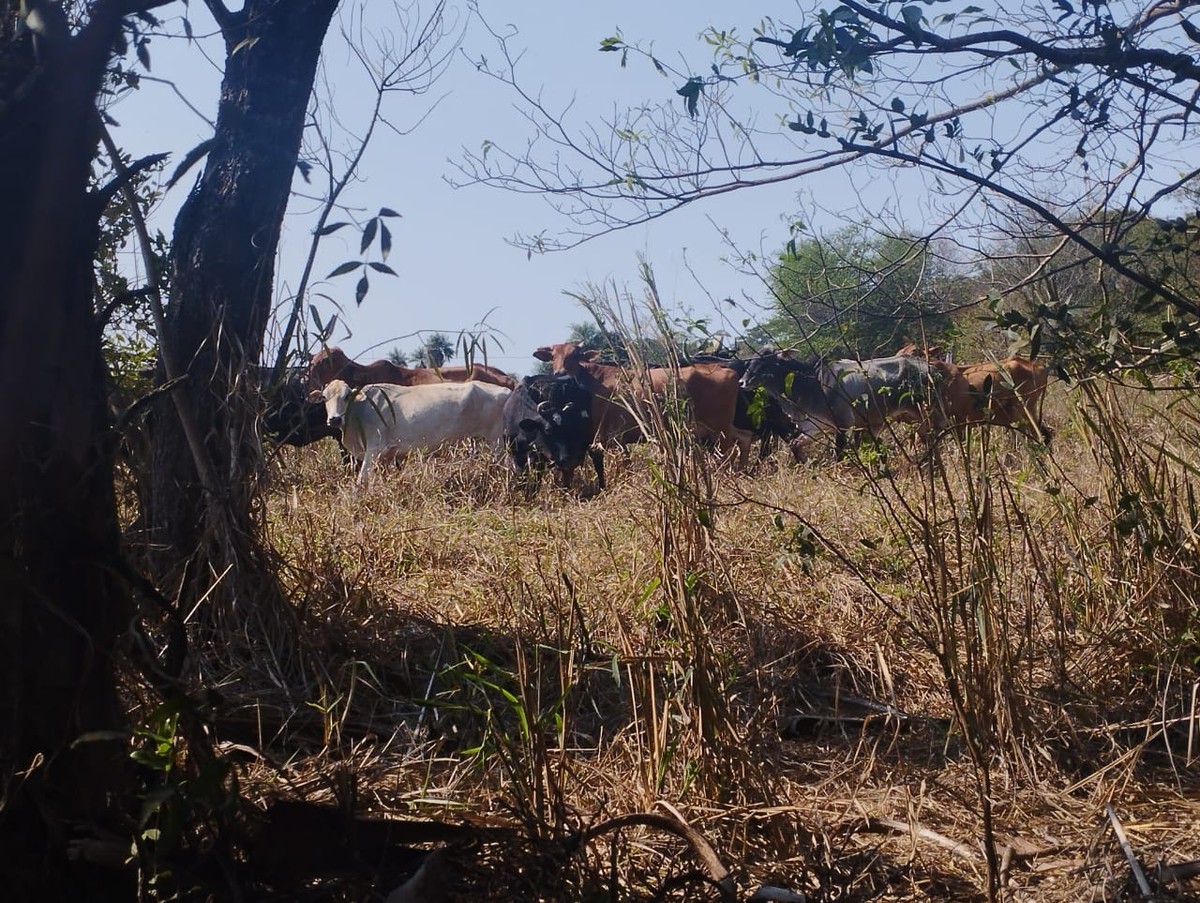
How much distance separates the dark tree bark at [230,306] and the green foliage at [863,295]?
1686 millimetres

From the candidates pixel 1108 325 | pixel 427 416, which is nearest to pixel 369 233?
pixel 1108 325

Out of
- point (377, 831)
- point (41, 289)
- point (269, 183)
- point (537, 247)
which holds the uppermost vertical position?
point (269, 183)

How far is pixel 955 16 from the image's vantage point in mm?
3096

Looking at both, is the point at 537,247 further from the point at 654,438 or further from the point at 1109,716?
the point at 1109,716

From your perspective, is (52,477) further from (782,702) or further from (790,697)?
(790,697)

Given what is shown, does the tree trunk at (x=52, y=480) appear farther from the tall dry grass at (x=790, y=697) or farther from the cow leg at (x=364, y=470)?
the cow leg at (x=364, y=470)

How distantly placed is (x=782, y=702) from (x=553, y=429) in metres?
5.88

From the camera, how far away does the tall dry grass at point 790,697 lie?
8.40ft

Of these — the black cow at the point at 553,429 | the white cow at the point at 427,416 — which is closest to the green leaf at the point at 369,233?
the black cow at the point at 553,429

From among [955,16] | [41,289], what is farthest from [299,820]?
[955,16]

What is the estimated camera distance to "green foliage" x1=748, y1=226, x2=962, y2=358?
11.3ft

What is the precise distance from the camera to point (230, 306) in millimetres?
3967

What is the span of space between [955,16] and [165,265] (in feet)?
8.46

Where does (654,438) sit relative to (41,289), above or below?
below
